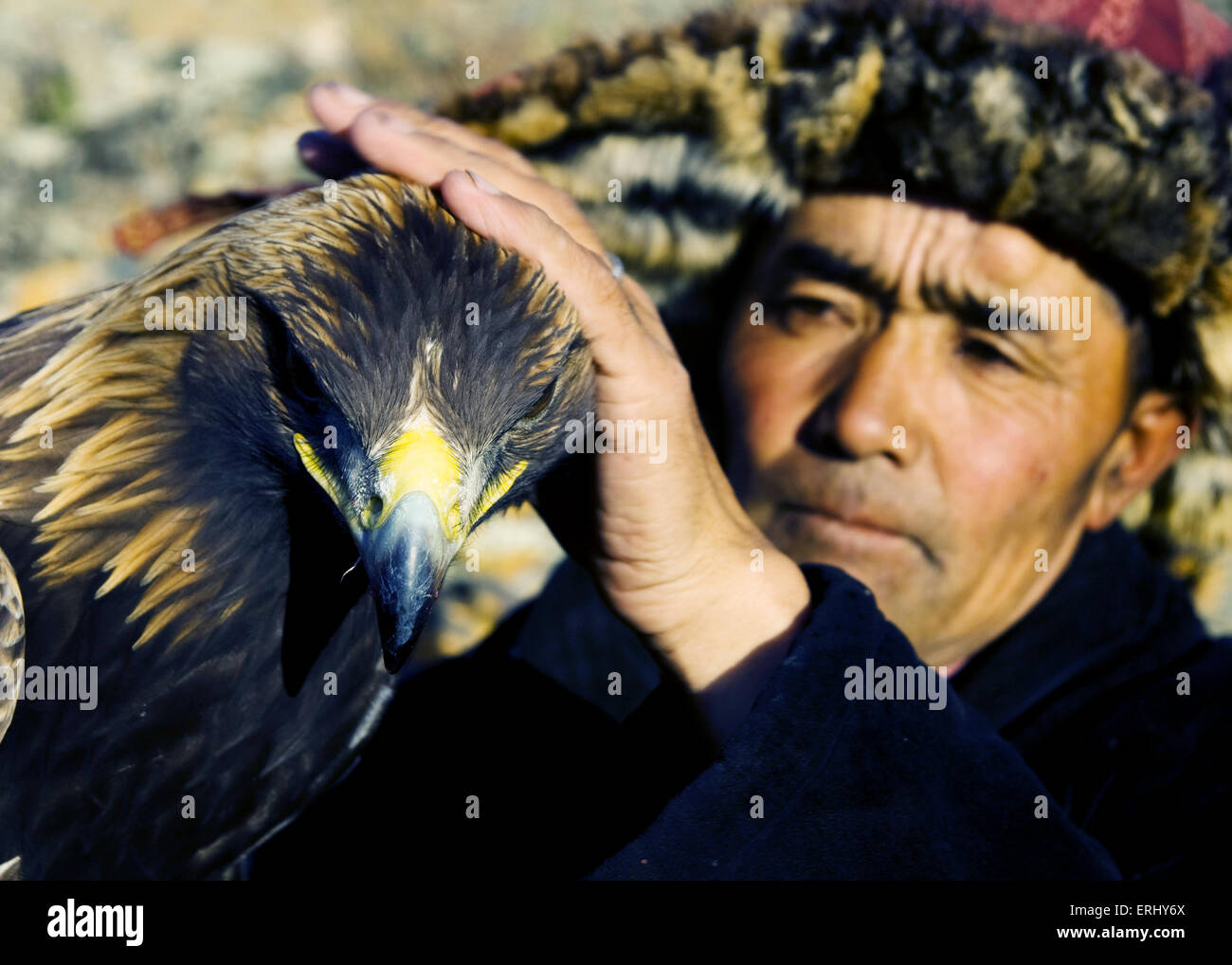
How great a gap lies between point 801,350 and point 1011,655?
1.03 m

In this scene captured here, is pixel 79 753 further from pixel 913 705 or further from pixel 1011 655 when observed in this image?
pixel 1011 655

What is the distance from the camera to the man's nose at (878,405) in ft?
9.89

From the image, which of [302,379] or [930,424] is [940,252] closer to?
[930,424]

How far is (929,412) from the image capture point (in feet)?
10.1

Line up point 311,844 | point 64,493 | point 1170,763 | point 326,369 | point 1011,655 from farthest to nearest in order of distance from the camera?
point 1011,655 → point 311,844 → point 1170,763 → point 64,493 → point 326,369

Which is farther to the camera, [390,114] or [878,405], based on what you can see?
[878,405]

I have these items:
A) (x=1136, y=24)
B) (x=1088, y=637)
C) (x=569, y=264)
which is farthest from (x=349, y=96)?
(x=1088, y=637)

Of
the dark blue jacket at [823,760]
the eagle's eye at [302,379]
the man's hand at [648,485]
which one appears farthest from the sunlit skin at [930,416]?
the eagle's eye at [302,379]

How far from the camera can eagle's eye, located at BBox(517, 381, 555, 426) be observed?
2.15 m

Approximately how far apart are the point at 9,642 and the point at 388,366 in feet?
2.80

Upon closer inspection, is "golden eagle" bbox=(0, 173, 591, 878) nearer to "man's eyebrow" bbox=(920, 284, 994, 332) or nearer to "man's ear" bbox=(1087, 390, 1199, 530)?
"man's eyebrow" bbox=(920, 284, 994, 332)

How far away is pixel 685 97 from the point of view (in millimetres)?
3061

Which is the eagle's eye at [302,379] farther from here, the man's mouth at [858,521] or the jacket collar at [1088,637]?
the jacket collar at [1088,637]
